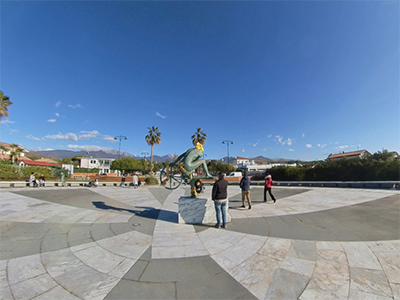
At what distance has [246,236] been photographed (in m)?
4.66

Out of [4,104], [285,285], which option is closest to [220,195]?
[285,285]

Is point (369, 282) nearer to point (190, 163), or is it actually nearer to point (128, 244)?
point (128, 244)

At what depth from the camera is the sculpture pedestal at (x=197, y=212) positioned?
19.2 feet

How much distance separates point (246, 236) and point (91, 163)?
95.8 meters

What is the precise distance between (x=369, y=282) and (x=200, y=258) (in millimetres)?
2938

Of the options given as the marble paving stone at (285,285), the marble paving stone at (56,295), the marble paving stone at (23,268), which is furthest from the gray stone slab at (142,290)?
the marble paving stone at (23,268)

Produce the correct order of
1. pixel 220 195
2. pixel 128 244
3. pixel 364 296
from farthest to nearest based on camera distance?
pixel 220 195 < pixel 128 244 < pixel 364 296

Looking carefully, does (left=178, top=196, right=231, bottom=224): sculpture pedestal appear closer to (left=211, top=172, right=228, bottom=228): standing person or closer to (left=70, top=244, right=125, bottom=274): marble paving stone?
(left=211, top=172, right=228, bottom=228): standing person

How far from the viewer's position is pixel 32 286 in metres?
2.73

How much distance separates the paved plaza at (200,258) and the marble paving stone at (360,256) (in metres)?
0.02

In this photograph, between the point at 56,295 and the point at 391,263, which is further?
the point at 391,263

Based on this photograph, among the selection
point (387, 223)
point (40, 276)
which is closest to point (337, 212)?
point (387, 223)

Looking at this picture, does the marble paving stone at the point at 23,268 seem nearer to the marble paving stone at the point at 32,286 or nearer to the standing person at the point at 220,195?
the marble paving stone at the point at 32,286

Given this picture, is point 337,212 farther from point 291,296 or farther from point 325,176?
point 325,176
